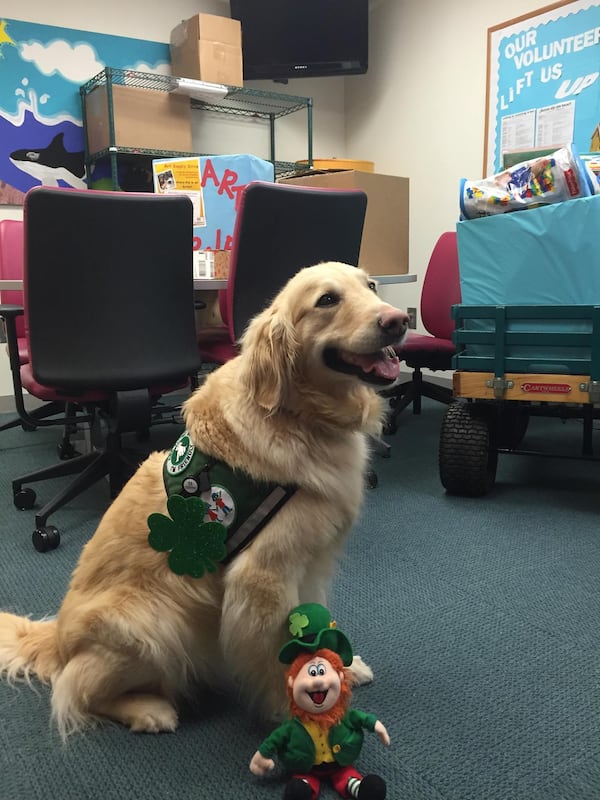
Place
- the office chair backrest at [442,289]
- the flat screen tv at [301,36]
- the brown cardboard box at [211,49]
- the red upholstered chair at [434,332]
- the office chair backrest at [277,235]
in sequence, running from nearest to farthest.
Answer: the office chair backrest at [277,235], the red upholstered chair at [434,332], the office chair backrest at [442,289], the brown cardboard box at [211,49], the flat screen tv at [301,36]

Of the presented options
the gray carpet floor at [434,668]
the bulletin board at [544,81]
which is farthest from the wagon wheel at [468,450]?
the bulletin board at [544,81]

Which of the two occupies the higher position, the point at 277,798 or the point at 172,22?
the point at 172,22

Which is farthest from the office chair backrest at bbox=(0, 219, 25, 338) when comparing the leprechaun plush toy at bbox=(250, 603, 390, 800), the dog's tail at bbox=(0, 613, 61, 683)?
the leprechaun plush toy at bbox=(250, 603, 390, 800)

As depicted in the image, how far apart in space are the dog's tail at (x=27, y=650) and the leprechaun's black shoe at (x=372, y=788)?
0.65 m

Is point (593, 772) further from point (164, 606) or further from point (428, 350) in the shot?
point (428, 350)

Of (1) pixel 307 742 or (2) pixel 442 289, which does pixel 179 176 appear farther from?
(1) pixel 307 742

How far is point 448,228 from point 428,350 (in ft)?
4.87

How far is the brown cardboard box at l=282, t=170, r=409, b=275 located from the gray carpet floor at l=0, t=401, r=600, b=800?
151 centimetres

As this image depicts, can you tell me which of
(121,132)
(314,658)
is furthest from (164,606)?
(121,132)

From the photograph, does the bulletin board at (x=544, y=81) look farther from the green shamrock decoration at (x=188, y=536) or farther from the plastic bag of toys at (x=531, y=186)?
the green shamrock decoration at (x=188, y=536)

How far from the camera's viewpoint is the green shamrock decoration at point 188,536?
111cm

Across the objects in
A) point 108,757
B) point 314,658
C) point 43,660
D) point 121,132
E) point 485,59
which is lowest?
Answer: point 108,757

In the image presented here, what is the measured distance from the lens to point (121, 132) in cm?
380

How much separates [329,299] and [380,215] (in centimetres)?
235
